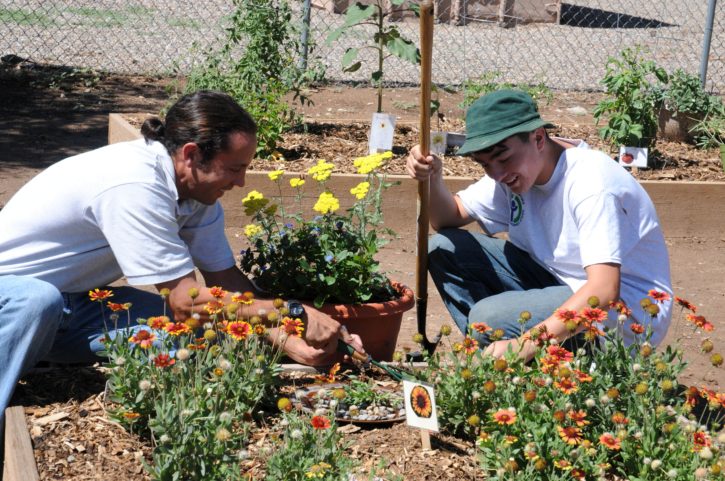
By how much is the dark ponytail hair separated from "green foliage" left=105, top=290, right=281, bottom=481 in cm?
55

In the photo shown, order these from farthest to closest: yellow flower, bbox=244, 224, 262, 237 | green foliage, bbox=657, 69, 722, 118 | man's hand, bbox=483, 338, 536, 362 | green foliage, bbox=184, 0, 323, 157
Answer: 1. green foliage, bbox=657, 69, 722, 118
2. green foliage, bbox=184, 0, 323, 157
3. yellow flower, bbox=244, 224, 262, 237
4. man's hand, bbox=483, 338, 536, 362

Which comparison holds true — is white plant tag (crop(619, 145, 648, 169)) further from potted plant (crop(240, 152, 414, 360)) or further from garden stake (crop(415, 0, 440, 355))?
potted plant (crop(240, 152, 414, 360))

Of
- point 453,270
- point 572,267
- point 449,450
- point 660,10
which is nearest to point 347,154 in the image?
point 453,270

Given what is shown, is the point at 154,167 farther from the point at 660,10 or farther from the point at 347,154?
the point at 660,10

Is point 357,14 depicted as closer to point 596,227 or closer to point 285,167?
point 285,167

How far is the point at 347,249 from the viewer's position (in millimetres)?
3646

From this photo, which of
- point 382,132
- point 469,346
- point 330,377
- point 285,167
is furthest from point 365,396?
point 285,167

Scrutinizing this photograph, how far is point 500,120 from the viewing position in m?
3.33

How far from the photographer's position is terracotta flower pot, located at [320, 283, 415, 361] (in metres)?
3.55

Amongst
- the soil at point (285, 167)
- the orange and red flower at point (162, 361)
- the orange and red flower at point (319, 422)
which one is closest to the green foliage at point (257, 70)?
the soil at point (285, 167)

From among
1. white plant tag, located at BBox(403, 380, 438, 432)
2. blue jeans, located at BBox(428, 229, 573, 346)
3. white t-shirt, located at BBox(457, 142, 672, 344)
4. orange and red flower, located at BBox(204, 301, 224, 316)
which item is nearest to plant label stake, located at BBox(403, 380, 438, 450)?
white plant tag, located at BBox(403, 380, 438, 432)

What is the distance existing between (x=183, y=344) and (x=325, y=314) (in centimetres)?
81

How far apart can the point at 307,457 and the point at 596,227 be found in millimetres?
1276

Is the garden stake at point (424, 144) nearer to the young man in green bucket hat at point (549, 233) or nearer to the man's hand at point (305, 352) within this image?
the young man in green bucket hat at point (549, 233)
